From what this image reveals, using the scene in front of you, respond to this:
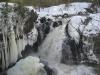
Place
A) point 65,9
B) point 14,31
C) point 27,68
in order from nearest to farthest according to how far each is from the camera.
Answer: point 27,68 < point 14,31 < point 65,9

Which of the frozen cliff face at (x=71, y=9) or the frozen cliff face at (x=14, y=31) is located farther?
A: the frozen cliff face at (x=71, y=9)

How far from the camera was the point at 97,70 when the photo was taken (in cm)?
770

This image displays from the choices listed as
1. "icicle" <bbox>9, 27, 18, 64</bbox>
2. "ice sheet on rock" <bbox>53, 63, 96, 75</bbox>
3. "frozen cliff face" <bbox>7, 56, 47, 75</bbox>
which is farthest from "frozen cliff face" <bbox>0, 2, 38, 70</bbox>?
"ice sheet on rock" <bbox>53, 63, 96, 75</bbox>

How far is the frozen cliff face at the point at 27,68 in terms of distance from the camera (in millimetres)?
6859

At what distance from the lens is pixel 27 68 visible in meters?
6.91

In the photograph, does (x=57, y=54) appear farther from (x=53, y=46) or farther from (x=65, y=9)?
(x=65, y=9)

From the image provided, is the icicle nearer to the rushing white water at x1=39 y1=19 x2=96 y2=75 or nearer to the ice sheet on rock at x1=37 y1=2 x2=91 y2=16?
the rushing white water at x1=39 y1=19 x2=96 y2=75

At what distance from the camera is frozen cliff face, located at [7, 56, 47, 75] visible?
270 inches

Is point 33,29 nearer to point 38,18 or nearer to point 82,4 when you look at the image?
point 38,18

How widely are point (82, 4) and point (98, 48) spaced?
3.32 metres

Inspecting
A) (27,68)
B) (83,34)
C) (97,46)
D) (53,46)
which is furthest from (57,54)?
(27,68)

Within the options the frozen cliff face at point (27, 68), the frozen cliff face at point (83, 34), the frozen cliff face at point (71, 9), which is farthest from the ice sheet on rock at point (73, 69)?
the frozen cliff face at point (71, 9)

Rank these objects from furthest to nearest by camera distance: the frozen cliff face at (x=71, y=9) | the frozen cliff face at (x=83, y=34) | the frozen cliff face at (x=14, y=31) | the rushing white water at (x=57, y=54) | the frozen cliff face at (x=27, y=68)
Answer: the frozen cliff face at (x=71, y=9)
the frozen cliff face at (x=83, y=34)
the rushing white water at (x=57, y=54)
the frozen cliff face at (x=14, y=31)
the frozen cliff face at (x=27, y=68)

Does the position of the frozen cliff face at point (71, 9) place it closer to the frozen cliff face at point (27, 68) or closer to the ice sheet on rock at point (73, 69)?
the ice sheet on rock at point (73, 69)
